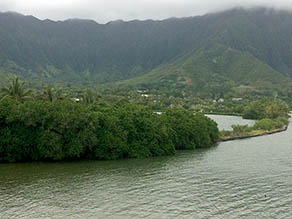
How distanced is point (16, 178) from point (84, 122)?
13857 millimetres

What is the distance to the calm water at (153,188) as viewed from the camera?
36688 mm

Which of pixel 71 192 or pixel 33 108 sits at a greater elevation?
pixel 33 108

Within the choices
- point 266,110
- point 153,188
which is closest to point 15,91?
point 153,188

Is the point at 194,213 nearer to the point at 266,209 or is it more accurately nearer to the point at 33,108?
the point at 266,209

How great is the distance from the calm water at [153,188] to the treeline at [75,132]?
213 cm

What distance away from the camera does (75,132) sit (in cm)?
5784

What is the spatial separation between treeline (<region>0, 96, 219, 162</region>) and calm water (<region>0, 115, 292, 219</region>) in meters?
2.13

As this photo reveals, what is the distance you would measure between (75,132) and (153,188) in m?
18.0

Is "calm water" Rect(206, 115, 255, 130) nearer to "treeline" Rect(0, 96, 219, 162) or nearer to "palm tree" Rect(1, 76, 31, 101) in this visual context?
"treeline" Rect(0, 96, 219, 162)

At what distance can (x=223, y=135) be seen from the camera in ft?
297

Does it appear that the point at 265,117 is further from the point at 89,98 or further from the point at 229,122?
the point at 89,98

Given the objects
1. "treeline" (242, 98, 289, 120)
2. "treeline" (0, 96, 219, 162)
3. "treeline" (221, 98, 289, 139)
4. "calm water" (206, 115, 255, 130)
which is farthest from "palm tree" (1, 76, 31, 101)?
"treeline" (242, 98, 289, 120)

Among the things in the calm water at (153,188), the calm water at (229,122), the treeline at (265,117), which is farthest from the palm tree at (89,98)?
the calm water at (229,122)

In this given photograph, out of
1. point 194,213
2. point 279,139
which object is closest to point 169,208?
point 194,213
